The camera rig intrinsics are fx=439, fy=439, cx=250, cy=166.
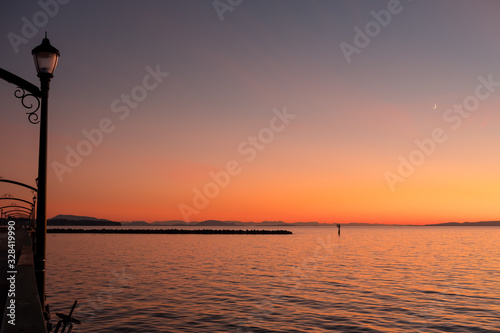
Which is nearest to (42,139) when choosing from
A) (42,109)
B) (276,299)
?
(42,109)

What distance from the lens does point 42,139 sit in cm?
944

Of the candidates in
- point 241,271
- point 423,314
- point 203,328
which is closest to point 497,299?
point 423,314

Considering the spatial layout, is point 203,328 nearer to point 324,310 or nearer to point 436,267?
point 324,310

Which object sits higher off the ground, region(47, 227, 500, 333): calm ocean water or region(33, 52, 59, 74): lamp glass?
region(33, 52, 59, 74): lamp glass

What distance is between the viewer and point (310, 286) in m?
29.5

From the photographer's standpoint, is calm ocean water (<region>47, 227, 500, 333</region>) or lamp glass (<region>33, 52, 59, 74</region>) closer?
lamp glass (<region>33, 52, 59, 74</region>)

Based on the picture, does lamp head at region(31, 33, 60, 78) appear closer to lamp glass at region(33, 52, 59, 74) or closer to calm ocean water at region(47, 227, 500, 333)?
lamp glass at region(33, 52, 59, 74)

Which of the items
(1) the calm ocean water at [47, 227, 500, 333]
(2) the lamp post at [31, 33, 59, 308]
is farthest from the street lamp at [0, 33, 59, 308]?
(1) the calm ocean water at [47, 227, 500, 333]

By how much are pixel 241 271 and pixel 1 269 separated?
2431 cm

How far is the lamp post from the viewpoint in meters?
9.34

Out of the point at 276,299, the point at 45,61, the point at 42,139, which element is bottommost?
the point at 276,299

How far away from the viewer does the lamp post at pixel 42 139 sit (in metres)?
9.34

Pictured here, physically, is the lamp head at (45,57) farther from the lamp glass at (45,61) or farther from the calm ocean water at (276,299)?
the calm ocean water at (276,299)

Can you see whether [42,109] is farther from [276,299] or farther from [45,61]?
[276,299]
